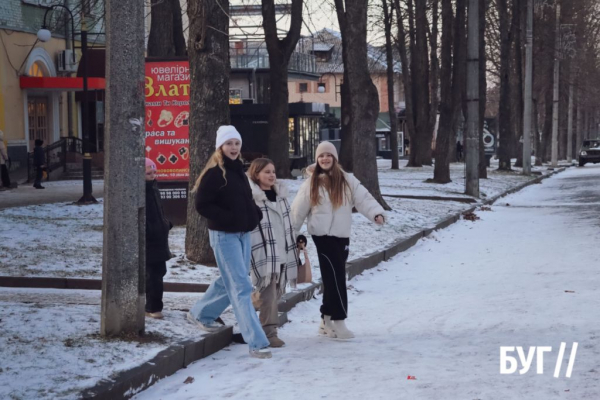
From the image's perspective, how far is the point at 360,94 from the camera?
774 inches

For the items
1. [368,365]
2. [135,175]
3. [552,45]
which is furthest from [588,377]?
[552,45]

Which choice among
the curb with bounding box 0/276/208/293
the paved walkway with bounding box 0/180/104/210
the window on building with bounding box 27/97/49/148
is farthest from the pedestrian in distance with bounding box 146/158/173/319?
the window on building with bounding box 27/97/49/148

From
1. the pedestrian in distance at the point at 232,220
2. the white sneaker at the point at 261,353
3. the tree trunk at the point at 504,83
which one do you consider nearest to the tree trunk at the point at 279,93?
the tree trunk at the point at 504,83

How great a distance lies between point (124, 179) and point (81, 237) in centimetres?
749

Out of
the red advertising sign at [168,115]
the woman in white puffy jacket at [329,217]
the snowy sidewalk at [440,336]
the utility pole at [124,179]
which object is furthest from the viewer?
the red advertising sign at [168,115]

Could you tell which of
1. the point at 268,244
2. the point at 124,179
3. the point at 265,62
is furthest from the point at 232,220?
the point at 265,62

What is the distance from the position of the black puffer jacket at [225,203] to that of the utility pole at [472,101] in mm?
18878

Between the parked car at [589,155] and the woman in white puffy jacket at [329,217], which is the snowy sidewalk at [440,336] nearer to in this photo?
the woman in white puffy jacket at [329,217]

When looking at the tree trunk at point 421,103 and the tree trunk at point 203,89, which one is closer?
the tree trunk at point 203,89

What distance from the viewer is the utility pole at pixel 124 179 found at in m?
7.74

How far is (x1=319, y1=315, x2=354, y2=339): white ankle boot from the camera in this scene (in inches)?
350

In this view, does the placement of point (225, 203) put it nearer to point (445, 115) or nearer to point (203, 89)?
point (203, 89)

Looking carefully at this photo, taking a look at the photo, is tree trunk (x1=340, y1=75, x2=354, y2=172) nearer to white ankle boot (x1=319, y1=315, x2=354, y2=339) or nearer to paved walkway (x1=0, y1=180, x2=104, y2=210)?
paved walkway (x1=0, y1=180, x2=104, y2=210)

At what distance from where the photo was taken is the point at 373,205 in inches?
360
